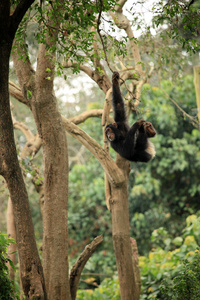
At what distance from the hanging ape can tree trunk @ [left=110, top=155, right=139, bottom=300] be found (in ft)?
0.75

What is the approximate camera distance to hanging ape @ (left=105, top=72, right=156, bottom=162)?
516 cm

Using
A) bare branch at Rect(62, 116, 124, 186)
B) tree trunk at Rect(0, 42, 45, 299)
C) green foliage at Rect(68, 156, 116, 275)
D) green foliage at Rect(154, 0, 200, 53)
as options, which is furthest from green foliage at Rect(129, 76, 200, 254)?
tree trunk at Rect(0, 42, 45, 299)

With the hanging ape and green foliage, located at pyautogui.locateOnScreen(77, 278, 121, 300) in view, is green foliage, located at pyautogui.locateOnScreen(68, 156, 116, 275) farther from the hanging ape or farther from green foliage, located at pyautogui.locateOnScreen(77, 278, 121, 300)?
the hanging ape

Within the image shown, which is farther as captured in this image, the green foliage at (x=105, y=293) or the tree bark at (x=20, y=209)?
the green foliage at (x=105, y=293)

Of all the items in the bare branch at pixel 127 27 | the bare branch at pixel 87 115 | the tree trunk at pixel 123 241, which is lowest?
the tree trunk at pixel 123 241

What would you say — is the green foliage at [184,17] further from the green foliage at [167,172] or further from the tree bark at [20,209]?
the green foliage at [167,172]

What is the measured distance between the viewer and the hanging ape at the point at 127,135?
5164 mm

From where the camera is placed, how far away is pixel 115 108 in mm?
5652

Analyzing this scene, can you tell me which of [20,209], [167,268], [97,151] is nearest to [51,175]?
[20,209]

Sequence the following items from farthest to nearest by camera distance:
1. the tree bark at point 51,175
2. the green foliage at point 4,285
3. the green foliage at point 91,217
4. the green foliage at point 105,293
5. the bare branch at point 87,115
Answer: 1. the green foliage at point 91,217
2. the green foliage at point 105,293
3. the bare branch at point 87,115
4. the tree bark at point 51,175
5. the green foliage at point 4,285

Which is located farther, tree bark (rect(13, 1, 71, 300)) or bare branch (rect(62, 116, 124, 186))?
bare branch (rect(62, 116, 124, 186))

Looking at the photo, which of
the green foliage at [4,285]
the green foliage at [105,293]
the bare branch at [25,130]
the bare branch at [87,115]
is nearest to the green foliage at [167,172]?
the green foliage at [105,293]

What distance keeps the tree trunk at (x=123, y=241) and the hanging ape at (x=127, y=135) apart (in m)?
0.23

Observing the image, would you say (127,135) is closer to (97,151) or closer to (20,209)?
(97,151)
